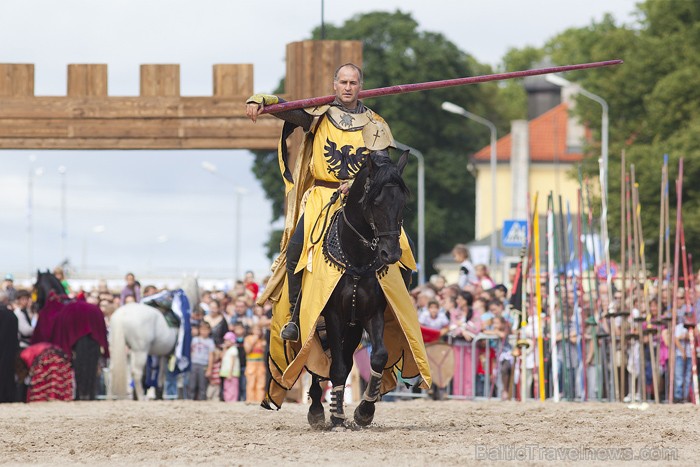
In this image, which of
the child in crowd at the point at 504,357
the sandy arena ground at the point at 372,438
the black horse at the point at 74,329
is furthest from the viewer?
the black horse at the point at 74,329

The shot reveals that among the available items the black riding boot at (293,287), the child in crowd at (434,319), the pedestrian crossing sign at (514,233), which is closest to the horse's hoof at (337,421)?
the black riding boot at (293,287)

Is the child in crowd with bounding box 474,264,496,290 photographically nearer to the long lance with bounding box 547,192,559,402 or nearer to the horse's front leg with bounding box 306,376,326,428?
the long lance with bounding box 547,192,559,402

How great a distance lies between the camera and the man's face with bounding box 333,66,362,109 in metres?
11.9

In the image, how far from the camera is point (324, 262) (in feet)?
37.8

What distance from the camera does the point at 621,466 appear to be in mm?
9141

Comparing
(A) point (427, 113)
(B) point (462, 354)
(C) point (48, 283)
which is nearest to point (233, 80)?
(B) point (462, 354)

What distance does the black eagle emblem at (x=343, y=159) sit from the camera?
11.7m

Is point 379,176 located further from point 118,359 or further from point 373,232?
point 118,359

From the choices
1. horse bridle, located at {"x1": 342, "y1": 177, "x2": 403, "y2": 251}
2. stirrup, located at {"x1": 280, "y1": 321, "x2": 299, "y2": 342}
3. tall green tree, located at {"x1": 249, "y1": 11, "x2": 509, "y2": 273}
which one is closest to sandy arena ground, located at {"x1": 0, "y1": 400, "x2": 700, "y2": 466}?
stirrup, located at {"x1": 280, "y1": 321, "x2": 299, "y2": 342}

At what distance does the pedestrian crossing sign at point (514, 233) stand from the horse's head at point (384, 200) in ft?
43.8

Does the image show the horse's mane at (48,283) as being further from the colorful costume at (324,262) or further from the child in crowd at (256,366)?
the colorful costume at (324,262)

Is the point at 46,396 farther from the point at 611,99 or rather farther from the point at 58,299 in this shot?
the point at 611,99

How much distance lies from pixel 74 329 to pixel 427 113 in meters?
40.5

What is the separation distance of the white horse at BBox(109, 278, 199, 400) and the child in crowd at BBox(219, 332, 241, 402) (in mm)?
1092
